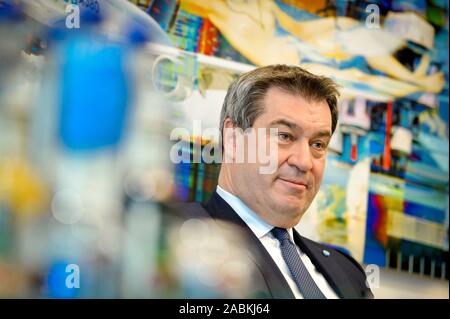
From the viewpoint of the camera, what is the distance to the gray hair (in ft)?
5.67

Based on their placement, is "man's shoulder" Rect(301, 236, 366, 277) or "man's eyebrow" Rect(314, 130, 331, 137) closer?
"man's eyebrow" Rect(314, 130, 331, 137)

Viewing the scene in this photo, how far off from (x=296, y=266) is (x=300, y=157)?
11.1 inches

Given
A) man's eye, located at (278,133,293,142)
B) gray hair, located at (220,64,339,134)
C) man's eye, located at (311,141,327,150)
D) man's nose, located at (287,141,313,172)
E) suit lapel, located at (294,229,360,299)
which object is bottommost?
suit lapel, located at (294,229,360,299)

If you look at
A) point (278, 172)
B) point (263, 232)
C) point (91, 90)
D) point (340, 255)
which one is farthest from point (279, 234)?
point (91, 90)

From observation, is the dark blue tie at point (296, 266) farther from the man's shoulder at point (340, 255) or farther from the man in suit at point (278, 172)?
the man's shoulder at point (340, 255)

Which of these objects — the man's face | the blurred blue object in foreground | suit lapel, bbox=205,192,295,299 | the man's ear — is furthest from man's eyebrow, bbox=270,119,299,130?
the blurred blue object in foreground

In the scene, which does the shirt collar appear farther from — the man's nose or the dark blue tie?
the man's nose

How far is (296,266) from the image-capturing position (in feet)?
5.65

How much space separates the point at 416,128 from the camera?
7.01 ft

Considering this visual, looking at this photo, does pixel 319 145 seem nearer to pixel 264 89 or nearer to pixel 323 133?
pixel 323 133

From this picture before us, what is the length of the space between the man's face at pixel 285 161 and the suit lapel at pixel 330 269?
9 centimetres

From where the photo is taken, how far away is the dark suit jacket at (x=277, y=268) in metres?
1.73
